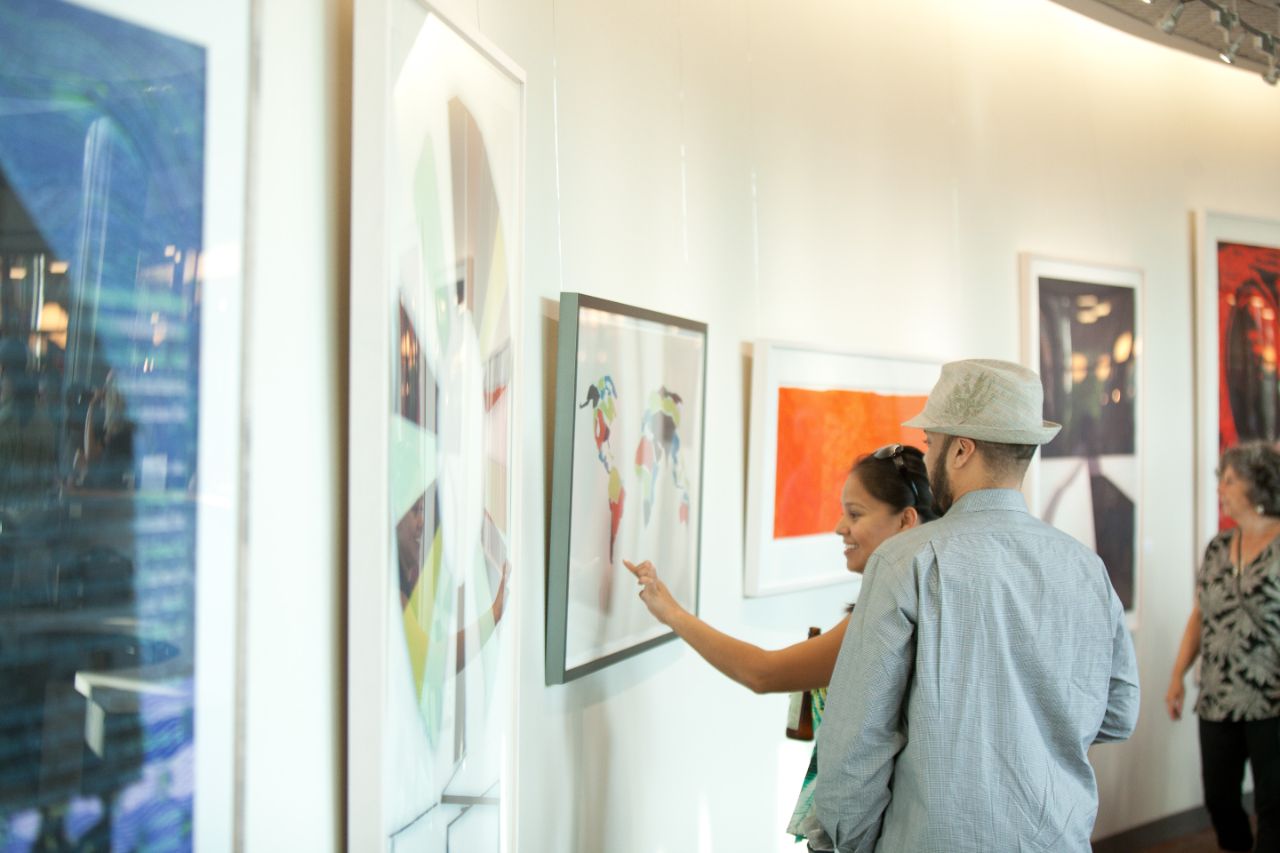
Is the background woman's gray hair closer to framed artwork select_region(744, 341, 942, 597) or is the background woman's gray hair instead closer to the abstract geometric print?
framed artwork select_region(744, 341, 942, 597)

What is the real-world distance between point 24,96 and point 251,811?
956mm

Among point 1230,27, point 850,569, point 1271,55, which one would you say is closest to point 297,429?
point 850,569

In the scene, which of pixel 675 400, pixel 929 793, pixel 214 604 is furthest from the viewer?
pixel 675 400

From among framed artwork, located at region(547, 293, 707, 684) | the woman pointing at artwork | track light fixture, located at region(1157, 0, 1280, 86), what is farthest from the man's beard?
track light fixture, located at region(1157, 0, 1280, 86)

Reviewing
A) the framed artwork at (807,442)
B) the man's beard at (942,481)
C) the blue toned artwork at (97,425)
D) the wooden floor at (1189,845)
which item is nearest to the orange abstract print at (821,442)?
the framed artwork at (807,442)

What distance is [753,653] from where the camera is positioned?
2.79m

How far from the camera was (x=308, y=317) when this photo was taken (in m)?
1.68

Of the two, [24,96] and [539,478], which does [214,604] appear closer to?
[24,96]

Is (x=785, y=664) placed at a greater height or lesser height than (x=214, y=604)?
lesser

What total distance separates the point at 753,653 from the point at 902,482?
1.88 feet

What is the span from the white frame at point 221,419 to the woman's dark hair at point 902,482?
5.87ft

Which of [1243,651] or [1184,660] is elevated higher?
[1243,651]

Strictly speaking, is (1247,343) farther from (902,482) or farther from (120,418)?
(120,418)

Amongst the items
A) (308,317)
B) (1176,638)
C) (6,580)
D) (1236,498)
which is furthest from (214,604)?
(1176,638)
